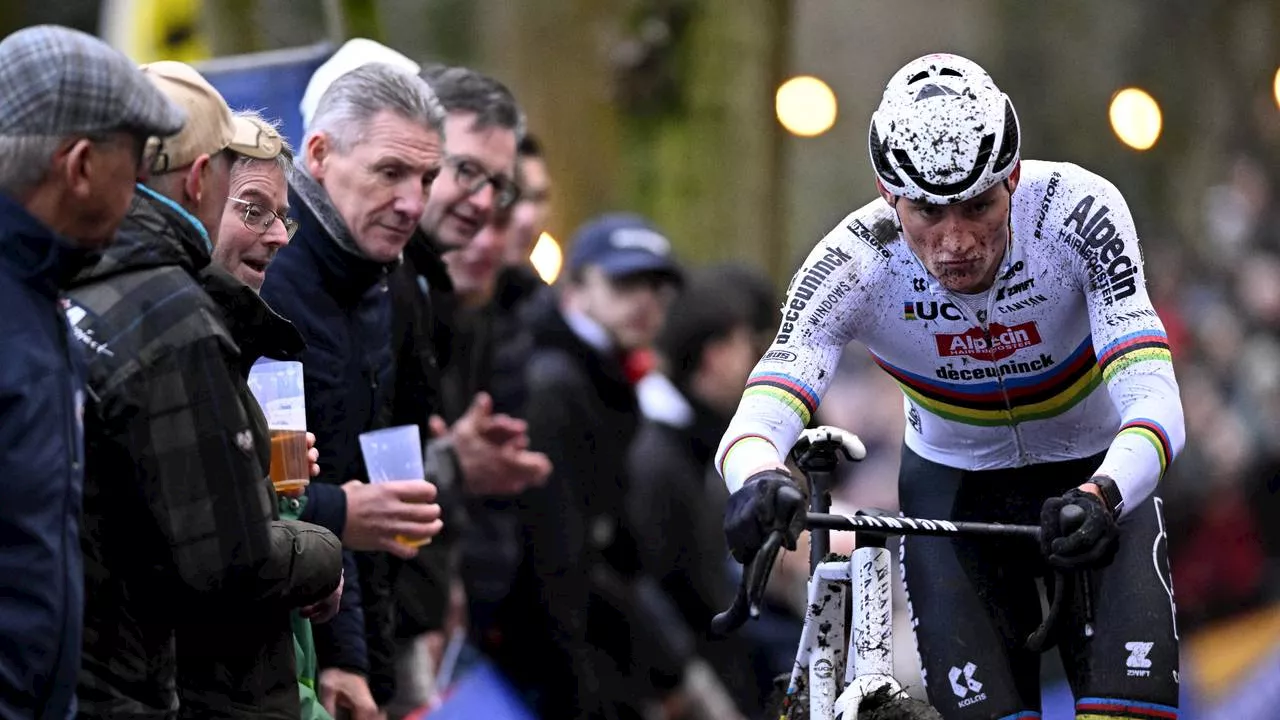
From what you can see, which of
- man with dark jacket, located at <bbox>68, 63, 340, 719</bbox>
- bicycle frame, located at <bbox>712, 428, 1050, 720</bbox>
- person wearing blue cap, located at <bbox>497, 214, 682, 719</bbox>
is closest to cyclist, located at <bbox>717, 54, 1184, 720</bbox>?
bicycle frame, located at <bbox>712, 428, 1050, 720</bbox>

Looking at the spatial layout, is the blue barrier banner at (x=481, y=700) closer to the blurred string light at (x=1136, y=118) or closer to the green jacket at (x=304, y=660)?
the green jacket at (x=304, y=660)

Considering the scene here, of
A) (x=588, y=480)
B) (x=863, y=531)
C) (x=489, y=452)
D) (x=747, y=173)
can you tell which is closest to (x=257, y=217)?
(x=863, y=531)

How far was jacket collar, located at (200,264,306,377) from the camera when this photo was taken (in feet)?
16.3

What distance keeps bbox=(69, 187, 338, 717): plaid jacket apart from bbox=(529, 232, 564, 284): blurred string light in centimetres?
752

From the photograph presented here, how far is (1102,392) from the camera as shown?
257 inches

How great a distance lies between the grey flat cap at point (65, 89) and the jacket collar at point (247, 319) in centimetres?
57

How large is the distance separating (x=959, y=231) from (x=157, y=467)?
7.71 ft

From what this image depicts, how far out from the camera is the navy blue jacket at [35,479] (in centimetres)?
421

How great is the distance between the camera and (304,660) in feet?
18.4

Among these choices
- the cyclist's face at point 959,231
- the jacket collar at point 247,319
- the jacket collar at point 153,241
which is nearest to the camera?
the jacket collar at point 153,241

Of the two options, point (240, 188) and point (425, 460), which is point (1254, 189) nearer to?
point (425, 460)

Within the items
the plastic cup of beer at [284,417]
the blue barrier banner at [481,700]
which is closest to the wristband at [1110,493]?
the plastic cup of beer at [284,417]

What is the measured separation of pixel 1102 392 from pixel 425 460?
2.16 m

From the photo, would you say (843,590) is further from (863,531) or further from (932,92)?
(932,92)
